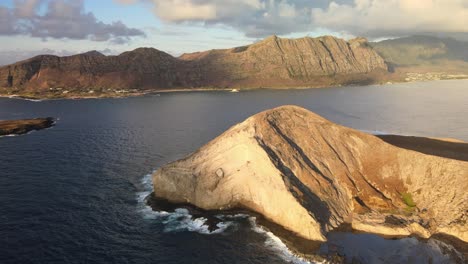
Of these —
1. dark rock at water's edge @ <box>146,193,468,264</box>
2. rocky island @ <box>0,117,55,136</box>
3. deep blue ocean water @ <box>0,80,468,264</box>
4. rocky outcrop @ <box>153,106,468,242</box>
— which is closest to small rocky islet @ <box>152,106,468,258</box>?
rocky outcrop @ <box>153,106,468,242</box>

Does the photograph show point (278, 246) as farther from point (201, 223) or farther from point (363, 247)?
point (201, 223)

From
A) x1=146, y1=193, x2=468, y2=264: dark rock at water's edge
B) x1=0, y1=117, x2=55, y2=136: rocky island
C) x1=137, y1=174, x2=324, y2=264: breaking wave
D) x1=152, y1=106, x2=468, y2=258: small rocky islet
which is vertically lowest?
x1=146, y1=193, x2=468, y2=264: dark rock at water's edge

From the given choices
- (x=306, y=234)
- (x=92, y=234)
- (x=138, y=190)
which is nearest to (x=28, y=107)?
(x=138, y=190)

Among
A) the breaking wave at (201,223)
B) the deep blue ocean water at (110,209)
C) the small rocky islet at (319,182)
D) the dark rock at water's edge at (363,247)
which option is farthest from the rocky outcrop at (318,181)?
the deep blue ocean water at (110,209)

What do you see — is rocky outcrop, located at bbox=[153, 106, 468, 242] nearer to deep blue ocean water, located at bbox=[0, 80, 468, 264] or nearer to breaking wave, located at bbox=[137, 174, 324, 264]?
breaking wave, located at bbox=[137, 174, 324, 264]

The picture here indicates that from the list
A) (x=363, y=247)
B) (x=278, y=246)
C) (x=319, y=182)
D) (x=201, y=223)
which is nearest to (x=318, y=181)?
(x=319, y=182)

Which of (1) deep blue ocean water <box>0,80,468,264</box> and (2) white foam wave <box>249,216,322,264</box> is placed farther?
(1) deep blue ocean water <box>0,80,468,264</box>

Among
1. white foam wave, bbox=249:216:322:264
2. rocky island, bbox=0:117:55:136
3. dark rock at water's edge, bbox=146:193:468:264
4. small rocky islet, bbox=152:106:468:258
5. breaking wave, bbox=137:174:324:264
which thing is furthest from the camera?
rocky island, bbox=0:117:55:136
